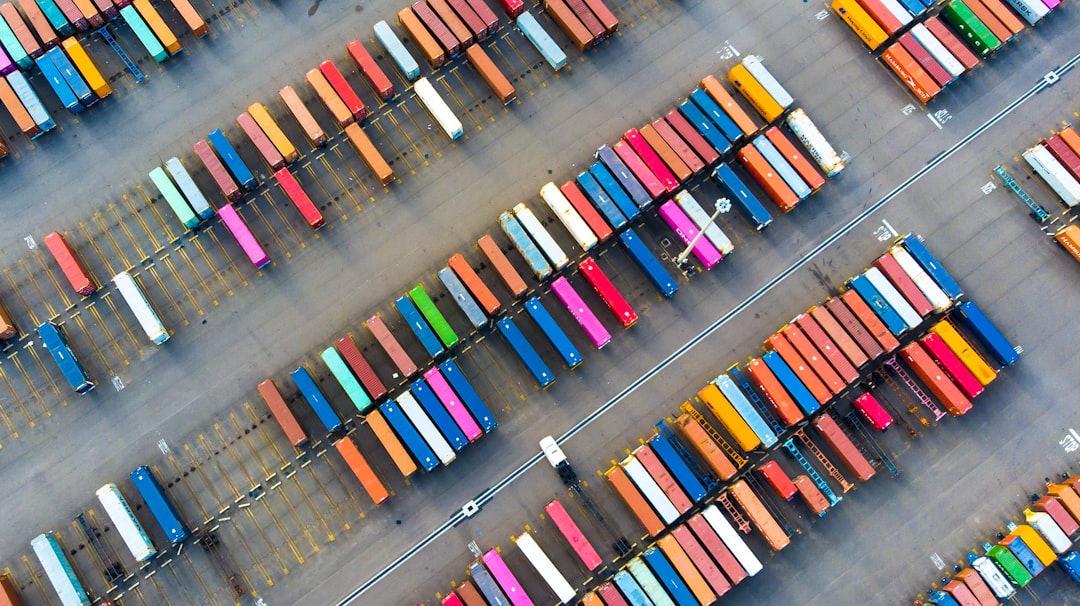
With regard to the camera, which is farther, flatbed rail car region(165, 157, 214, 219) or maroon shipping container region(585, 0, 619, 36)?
maroon shipping container region(585, 0, 619, 36)

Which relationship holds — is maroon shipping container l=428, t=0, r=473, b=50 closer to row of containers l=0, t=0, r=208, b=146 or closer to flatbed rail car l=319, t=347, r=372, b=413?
row of containers l=0, t=0, r=208, b=146

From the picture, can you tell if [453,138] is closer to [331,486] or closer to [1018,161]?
[331,486]

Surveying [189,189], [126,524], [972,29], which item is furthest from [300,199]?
[972,29]

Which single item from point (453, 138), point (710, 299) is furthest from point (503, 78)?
point (710, 299)

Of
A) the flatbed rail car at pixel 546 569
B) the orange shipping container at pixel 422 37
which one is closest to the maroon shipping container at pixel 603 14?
the orange shipping container at pixel 422 37

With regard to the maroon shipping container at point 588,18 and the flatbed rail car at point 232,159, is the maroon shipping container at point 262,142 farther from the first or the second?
the maroon shipping container at point 588,18

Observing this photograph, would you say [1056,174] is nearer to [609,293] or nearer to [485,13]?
[609,293]

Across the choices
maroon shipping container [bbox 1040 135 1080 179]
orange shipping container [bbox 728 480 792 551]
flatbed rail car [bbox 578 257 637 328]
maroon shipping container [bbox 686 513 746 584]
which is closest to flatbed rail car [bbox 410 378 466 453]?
flatbed rail car [bbox 578 257 637 328]
